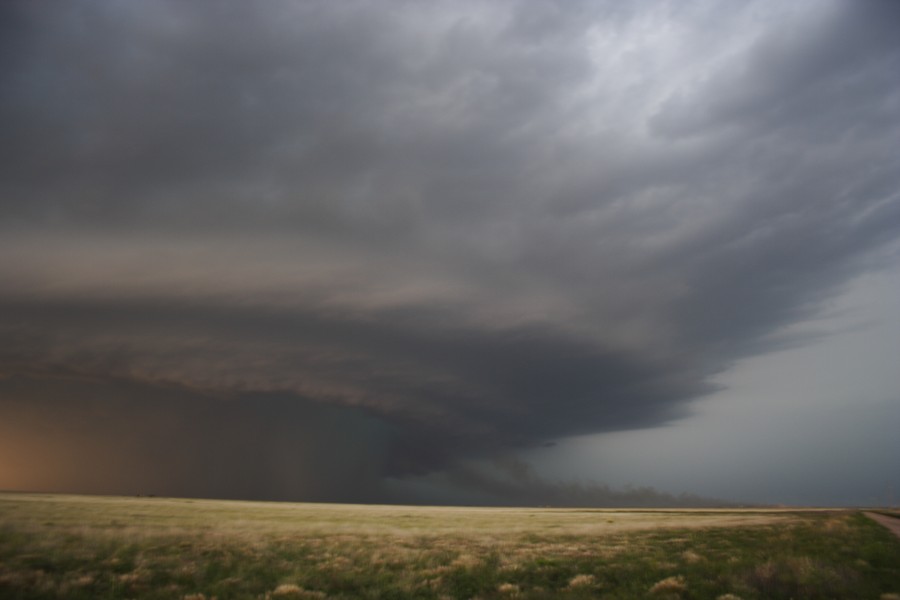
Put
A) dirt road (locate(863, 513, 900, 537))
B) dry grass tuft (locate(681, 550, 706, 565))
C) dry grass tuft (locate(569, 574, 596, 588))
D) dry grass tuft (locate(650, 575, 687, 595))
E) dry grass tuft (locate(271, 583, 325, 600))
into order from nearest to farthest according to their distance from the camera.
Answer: dry grass tuft (locate(271, 583, 325, 600)) → dry grass tuft (locate(650, 575, 687, 595)) → dry grass tuft (locate(569, 574, 596, 588)) → dry grass tuft (locate(681, 550, 706, 565)) → dirt road (locate(863, 513, 900, 537))

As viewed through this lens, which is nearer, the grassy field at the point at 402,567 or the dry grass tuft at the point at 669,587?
the grassy field at the point at 402,567

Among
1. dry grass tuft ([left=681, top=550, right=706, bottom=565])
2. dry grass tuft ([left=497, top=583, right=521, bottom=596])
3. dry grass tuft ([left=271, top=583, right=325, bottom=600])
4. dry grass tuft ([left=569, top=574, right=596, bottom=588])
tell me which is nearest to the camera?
dry grass tuft ([left=271, top=583, right=325, bottom=600])

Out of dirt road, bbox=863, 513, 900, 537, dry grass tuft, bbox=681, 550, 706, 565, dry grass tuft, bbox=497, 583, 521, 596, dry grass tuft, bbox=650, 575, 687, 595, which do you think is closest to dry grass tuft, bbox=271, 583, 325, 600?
dry grass tuft, bbox=497, 583, 521, 596

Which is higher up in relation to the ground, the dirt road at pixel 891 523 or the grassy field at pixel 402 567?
the grassy field at pixel 402 567

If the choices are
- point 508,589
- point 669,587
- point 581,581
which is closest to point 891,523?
point 669,587

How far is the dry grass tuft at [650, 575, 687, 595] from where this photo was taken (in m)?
18.0

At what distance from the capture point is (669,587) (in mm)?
18516

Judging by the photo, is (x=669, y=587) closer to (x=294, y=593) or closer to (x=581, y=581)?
(x=581, y=581)

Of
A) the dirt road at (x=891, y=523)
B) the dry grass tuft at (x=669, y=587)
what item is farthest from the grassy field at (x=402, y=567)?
the dirt road at (x=891, y=523)

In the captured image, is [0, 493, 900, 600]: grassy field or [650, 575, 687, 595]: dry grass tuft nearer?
[0, 493, 900, 600]: grassy field

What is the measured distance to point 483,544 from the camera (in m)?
32.7

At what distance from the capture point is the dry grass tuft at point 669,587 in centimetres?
1802

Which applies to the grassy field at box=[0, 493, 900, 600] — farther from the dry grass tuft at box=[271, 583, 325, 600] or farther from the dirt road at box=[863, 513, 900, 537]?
the dirt road at box=[863, 513, 900, 537]

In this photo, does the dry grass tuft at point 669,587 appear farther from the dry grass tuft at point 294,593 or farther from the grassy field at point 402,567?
the dry grass tuft at point 294,593
